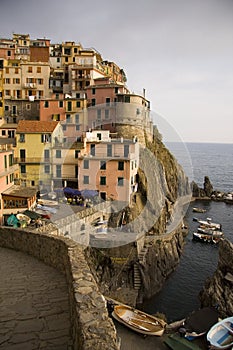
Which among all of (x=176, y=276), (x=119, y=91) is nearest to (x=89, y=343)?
(x=176, y=276)

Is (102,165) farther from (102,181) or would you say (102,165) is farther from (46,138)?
(46,138)

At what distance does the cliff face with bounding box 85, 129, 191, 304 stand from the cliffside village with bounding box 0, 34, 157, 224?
2476 millimetres

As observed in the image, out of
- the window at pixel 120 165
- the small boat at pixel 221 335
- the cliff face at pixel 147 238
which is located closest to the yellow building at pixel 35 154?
the window at pixel 120 165

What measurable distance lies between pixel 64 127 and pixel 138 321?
1115 inches

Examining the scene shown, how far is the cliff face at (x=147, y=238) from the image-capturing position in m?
24.8

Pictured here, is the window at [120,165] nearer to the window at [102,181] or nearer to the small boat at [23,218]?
the window at [102,181]

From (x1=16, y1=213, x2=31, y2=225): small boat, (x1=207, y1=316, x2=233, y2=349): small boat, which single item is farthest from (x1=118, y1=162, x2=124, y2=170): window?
(x1=207, y1=316, x2=233, y2=349): small boat

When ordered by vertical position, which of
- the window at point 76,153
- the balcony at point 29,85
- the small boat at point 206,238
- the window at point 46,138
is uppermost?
the balcony at point 29,85

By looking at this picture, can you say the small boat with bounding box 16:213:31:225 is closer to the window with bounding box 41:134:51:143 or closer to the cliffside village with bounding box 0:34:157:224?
the cliffside village with bounding box 0:34:157:224

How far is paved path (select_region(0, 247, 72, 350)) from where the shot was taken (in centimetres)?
516

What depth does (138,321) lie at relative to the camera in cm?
1534

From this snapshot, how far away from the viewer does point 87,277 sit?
575cm

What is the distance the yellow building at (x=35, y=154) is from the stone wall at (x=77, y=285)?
75.7 ft

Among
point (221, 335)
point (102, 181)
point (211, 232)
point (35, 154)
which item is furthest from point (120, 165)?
point (221, 335)
